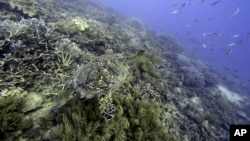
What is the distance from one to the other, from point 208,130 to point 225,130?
1.67 meters

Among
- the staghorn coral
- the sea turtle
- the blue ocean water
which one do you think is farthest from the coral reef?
the blue ocean water

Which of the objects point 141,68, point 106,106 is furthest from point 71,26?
point 106,106

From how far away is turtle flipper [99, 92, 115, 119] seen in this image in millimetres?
4574

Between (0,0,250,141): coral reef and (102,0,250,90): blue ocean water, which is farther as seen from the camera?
(102,0,250,90): blue ocean water

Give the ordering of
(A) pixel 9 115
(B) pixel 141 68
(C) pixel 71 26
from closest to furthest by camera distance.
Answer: (A) pixel 9 115, (B) pixel 141 68, (C) pixel 71 26

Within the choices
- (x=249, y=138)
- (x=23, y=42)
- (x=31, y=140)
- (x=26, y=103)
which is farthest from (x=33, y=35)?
(x=249, y=138)

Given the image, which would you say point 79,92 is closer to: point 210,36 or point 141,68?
point 141,68

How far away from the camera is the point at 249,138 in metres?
5.39

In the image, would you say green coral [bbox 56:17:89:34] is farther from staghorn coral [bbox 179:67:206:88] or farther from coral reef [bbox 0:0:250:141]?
staghorn coral [bbox 179:67:206:88]

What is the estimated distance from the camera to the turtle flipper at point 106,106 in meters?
4.57

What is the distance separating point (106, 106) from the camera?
474 cm

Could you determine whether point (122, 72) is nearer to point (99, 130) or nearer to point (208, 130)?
point (99, 130)

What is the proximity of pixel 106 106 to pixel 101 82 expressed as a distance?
0.54 m

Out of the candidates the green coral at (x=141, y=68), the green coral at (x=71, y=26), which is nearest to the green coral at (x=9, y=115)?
the green coral at (x=141, y=68)
